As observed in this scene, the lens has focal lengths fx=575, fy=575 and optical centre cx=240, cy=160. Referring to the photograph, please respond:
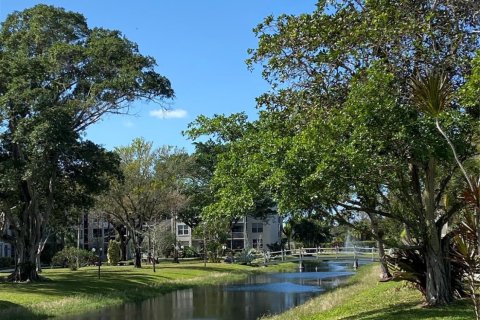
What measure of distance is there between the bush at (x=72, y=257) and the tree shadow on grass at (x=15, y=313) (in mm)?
27612

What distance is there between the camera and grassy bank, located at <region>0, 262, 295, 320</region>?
25.5m

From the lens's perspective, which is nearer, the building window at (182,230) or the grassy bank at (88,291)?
the grassy bank at (88,291)

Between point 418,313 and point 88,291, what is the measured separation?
72.0 ft

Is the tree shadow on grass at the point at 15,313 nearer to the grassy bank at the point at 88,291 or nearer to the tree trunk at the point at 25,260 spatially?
the grassy bank at the point at 88,291

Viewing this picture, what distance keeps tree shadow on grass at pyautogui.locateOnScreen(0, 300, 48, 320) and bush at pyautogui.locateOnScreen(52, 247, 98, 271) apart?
27.6 meters

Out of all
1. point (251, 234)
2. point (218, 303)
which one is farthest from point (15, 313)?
point (251, 234)

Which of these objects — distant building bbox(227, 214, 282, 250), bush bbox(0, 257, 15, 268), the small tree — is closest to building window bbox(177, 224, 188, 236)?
distant building bbox(227, 214, 282, 250)

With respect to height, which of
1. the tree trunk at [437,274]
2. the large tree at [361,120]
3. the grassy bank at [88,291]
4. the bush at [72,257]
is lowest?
the grassy bank at [88,291]

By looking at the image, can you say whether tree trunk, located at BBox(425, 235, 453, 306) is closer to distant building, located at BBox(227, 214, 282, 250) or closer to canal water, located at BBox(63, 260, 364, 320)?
canal water, located at BBox(63, 260, 364, 320)

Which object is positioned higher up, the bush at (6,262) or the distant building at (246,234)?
the distant building at (246,234)

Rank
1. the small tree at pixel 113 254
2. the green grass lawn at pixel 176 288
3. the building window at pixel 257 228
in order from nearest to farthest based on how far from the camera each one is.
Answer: the green grass lawn at pixel 176 288 → the small tree at pixel 113 254 → the building window at pixel 257 228

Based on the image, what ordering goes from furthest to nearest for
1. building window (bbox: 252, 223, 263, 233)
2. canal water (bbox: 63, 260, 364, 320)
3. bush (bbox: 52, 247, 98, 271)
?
building window (bbox: 252, 223, 263, 233) → bush (bbox: 52, 247, 98, 271) → canal water (bbox: 63, 260, 364, 320)

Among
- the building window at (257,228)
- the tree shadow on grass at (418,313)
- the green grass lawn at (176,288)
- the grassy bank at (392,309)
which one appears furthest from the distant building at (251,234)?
the tree shadow on grass at (418,313)

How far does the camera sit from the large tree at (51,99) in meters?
31.6
